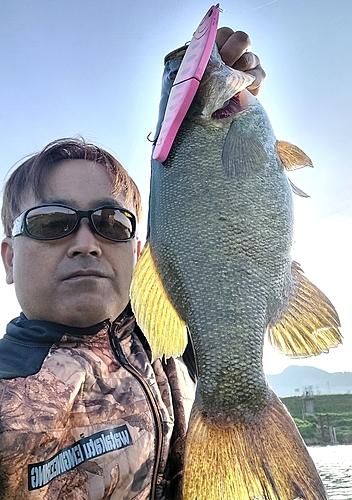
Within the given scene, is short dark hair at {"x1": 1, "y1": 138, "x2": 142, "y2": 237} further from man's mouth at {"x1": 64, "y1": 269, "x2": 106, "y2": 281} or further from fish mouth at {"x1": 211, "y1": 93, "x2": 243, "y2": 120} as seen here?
fish mouth at {"x1": 211, "y1": 93, "x2": 243, "y2": 120}

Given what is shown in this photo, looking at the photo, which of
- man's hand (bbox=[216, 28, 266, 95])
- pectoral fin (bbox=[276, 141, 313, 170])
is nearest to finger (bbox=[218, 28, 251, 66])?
man's hand (bbox=[216, 28, 266, 95])

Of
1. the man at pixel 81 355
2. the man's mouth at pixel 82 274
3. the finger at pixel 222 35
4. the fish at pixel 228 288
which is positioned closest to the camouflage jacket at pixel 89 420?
the man at pixel 81 355

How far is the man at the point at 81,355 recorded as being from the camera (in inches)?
88.0

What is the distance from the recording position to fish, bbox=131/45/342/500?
1.80 meters

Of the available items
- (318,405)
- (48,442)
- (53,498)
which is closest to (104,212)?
(48,442)

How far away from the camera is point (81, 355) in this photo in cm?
264

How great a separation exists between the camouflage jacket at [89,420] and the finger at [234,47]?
1.59 m

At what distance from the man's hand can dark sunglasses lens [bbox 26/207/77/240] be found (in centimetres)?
122

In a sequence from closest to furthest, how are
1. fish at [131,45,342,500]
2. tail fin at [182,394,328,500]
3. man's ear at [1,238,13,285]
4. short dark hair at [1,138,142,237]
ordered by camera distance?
tail fin at [182,394,328,500]
fish at [131,45,342,500]
short dark hair at [1,138,142,237]
man's ear at [1,238,13,285]

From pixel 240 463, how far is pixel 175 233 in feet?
3.01

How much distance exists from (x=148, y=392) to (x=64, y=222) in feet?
3.55

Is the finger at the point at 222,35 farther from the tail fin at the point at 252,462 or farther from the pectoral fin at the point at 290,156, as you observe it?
the tail fin at the point at 252,462

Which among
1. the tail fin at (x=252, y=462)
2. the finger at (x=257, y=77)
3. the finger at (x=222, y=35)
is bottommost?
the tail fin at (x=252, y=462)

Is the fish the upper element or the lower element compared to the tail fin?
upper
